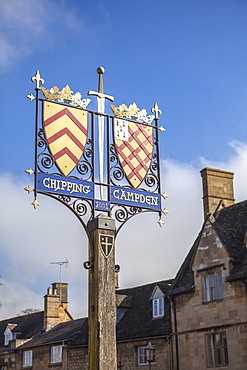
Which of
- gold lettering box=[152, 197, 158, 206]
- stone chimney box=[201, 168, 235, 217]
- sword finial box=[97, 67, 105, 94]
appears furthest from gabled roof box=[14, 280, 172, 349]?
sword finial box=[97, 67, 105, 94]

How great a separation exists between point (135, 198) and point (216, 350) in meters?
14.4

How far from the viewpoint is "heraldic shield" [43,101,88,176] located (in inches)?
384

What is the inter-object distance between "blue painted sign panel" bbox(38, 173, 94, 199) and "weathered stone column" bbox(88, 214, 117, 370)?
50 centimetres

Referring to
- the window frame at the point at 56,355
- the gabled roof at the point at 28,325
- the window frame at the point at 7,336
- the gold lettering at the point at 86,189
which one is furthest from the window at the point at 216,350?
the window frame at the point at 7,336

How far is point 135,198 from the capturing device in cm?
1027

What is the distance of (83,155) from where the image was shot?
10055 millimetres

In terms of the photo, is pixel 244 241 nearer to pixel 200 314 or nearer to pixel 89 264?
pixel 200 314

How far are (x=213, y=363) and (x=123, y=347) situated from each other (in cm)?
582

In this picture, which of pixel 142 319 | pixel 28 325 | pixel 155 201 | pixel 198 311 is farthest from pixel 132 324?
pixel 155 201

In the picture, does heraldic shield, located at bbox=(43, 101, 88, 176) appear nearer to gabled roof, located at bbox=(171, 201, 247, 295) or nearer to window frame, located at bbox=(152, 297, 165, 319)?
gabled roof, located at bbox=(171, 201, 247, 295)

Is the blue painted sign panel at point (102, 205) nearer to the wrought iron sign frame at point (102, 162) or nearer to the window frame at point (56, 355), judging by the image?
the wrought iron sign frame at point (102, 162)

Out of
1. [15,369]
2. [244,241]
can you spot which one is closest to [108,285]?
[244,241]

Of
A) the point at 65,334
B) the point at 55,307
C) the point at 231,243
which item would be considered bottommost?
the point at 65,334

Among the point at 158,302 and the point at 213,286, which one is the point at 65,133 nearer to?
the point at 213,286
